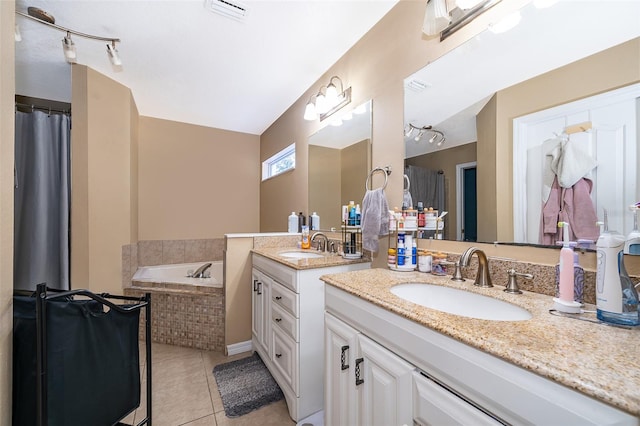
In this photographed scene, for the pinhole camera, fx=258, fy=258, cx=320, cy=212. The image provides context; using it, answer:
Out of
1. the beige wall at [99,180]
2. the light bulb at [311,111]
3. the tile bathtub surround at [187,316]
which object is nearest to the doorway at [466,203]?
the light bulb at [311,111]

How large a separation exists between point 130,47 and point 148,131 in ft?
4.76

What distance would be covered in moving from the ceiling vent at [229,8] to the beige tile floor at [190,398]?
2451 mm

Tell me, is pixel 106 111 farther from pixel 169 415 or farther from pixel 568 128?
pixel 568 128

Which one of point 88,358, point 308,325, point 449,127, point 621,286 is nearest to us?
point 621,286

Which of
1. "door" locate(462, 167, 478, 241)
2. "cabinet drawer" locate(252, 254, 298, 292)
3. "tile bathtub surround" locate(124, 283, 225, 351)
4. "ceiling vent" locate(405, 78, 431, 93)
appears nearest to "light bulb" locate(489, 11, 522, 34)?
"ceiling vent" locate(405, 78, 431, 93)

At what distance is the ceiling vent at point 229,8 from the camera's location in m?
1.54

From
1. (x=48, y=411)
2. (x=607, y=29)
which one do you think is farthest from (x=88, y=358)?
(x=607, y=29)

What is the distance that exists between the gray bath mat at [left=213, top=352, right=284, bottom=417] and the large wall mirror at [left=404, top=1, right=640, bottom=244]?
153cm

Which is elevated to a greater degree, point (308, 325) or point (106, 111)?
point (106, 111)

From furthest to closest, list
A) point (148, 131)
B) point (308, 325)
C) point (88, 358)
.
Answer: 1. point (148, 131)
2. point (308, 325)
3. point (88, 358)

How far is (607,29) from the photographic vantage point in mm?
807

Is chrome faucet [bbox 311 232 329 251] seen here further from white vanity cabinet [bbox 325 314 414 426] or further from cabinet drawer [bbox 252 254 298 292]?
white vanity cabinet [bbox 325 314 414 426]

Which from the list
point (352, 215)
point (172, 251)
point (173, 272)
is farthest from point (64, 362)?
point (172, 251)

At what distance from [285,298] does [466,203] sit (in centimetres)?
112
